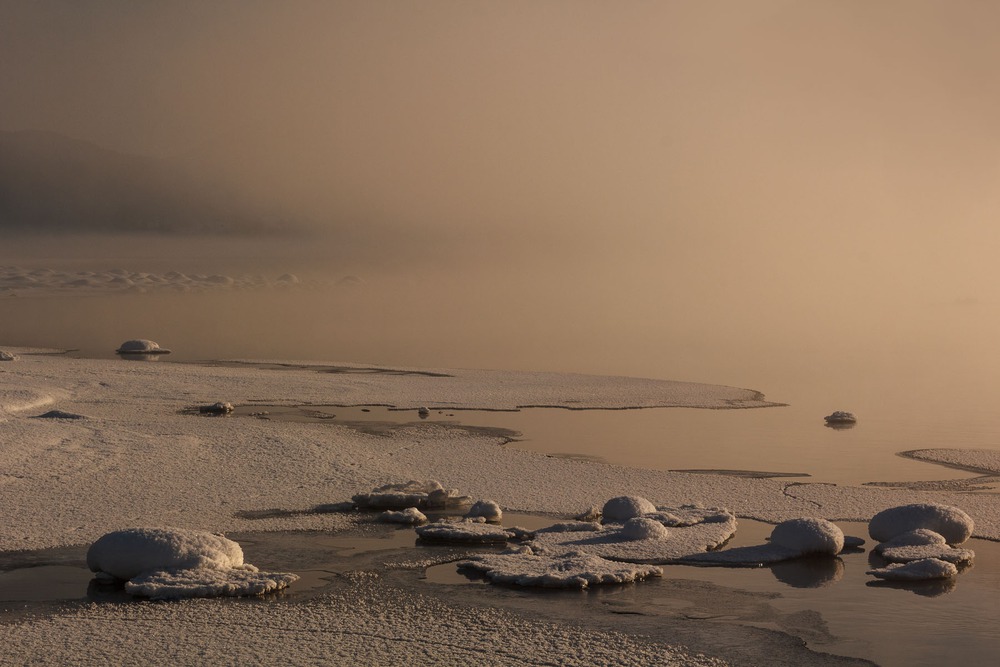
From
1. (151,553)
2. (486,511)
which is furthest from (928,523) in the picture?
(151,553)

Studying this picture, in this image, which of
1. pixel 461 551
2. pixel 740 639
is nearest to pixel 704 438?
pixel 461 551

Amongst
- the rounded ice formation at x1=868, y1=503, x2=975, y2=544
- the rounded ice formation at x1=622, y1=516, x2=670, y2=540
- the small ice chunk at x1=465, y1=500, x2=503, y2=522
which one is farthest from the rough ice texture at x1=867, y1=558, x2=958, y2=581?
the small ice chunk at x1=465, y1=500, x2=503, y2=522

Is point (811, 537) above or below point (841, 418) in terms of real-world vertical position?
below

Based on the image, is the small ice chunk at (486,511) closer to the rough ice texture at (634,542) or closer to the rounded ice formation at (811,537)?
the rough ice texture at (634,542)

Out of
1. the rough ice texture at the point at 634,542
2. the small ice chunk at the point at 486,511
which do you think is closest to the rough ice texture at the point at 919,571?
the rough ice texture at the point at 634,542

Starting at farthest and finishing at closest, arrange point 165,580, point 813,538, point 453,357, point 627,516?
point 453,357, point 627,516, point 813,538, point 165,580

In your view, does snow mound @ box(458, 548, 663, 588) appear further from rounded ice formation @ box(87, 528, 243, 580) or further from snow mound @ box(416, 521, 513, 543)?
rounded ice formation @ box(87, 528, 243, 580)

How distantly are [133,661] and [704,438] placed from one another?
12.3m

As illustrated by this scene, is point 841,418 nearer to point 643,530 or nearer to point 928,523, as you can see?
point 928,523

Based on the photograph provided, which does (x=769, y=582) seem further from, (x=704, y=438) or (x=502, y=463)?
(x=704, y=438)

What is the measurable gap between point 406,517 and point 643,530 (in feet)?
7.87

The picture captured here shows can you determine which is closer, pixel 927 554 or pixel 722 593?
pixel 722 593

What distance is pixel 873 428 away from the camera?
20.3 metres

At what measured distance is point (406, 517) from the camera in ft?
37.1
